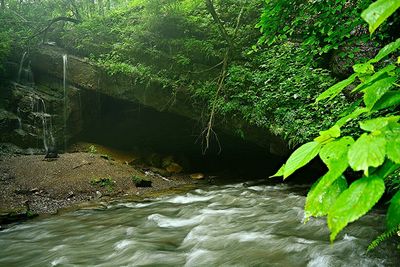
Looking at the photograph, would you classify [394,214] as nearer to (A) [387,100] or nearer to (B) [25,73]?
(A) [387,100]

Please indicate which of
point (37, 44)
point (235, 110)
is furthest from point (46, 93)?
point (235, 110)

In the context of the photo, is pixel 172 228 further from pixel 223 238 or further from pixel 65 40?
pixel 65 40

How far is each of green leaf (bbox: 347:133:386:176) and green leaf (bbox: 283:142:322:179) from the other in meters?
0.12

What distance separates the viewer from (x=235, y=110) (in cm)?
848

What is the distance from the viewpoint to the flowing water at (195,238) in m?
3.88

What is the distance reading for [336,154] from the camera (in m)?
0.87

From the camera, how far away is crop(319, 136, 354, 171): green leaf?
0.85 metres

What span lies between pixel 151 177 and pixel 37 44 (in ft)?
24.8

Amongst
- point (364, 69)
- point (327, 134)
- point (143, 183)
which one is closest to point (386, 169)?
point (327, 134)

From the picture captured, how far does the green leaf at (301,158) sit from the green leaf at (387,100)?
34 centimetres

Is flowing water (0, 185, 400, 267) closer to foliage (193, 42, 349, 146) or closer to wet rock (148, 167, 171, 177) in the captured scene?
foliage (193, 42, 349, 146)

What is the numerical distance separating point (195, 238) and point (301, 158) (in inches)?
167

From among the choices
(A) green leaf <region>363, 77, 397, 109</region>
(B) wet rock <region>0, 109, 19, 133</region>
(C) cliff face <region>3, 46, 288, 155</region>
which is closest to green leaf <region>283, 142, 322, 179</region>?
(A) green leaf <region>363, 77, 397, 109</region>

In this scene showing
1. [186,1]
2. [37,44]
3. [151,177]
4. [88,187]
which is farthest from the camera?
[37,44]
